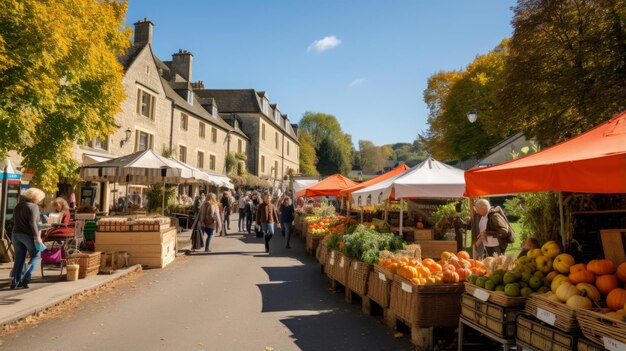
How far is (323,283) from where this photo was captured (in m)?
9.59

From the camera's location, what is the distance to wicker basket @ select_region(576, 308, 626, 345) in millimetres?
3168

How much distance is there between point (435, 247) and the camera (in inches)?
422

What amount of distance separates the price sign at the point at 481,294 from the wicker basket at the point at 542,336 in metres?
0.41

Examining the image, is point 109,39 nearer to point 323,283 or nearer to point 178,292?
point 178,292

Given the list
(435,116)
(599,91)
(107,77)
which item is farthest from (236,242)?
(435,116)

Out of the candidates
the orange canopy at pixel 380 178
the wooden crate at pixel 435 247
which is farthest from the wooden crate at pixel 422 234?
the orange canopy at pixel 380 178

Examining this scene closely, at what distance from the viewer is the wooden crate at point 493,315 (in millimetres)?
4285

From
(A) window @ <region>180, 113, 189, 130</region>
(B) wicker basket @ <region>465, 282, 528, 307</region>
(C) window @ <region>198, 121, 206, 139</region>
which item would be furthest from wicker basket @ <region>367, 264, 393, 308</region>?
(C) window @ <region>198, 121, 206, 139</region>

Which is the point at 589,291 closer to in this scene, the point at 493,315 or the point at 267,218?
the point at 493,315

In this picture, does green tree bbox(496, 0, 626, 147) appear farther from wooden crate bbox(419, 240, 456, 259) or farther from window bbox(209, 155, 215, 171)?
window bbox(209, 155, 215, 171)

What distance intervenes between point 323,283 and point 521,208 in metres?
4.25

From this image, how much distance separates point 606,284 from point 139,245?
10021 mm

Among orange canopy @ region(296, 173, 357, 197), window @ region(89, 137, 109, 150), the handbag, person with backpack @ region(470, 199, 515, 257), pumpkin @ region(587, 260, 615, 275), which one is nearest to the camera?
pumpkin @ region(587, 260, 615, 275)

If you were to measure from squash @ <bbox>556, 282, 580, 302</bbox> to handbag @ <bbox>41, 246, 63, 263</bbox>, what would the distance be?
30.9 feet
